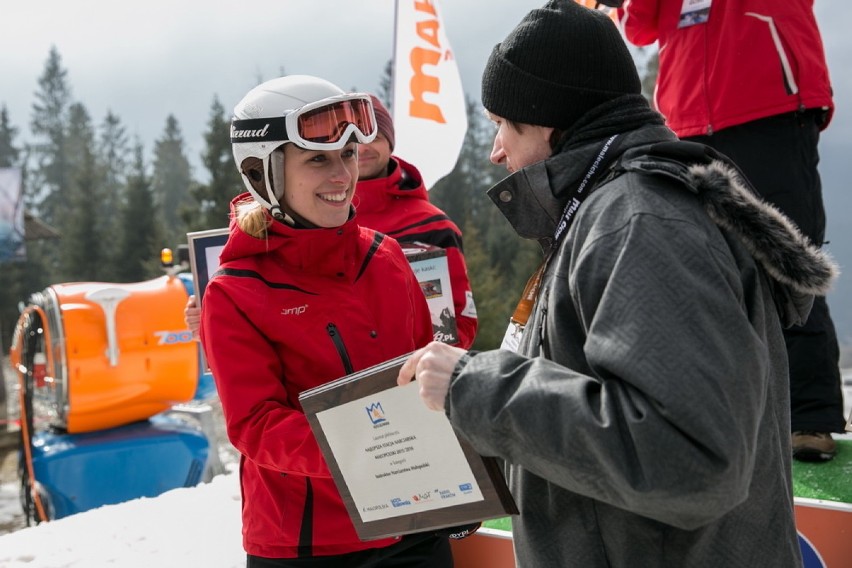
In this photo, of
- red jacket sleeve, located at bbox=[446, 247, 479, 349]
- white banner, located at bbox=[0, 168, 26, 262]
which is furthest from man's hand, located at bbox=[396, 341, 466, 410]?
white banner, located at bbox=[0, 168, 26, 262]

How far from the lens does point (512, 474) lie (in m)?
1.58

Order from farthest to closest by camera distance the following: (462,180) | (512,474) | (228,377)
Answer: (462,180) → (228,377) → (512,474)

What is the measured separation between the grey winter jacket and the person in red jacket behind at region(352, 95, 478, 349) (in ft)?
6.68

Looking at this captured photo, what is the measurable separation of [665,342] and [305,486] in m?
1.21

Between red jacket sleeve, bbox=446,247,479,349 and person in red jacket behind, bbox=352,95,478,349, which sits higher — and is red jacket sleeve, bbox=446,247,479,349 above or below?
below

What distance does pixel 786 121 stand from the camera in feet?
10.4

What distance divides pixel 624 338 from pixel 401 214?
103 inches

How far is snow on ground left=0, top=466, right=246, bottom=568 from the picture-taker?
3.75 m

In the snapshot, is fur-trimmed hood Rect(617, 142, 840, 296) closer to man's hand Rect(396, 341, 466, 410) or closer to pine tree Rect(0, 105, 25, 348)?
man's hand Rect(396, 341, 466, 410)

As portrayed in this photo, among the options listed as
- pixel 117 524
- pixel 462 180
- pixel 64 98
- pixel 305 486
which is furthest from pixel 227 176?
pixel 64 98

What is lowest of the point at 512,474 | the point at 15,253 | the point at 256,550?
the point at 15,253

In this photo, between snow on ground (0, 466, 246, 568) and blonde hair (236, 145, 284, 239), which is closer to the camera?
blonde hair (236, 145, 284, 239)

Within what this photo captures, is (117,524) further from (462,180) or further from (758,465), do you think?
(462,180)

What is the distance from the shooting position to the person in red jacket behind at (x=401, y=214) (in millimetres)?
3605
